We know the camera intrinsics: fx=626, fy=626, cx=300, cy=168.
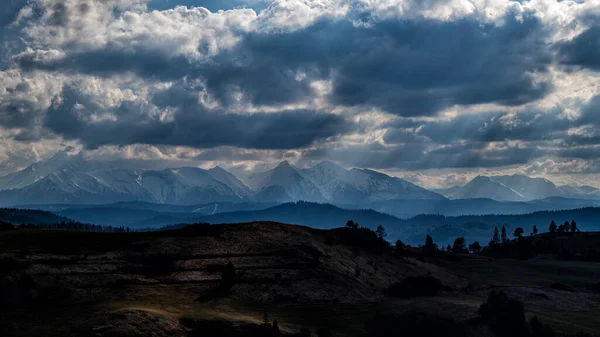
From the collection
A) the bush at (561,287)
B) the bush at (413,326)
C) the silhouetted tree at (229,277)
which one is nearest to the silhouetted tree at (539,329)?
the bush at (413,326)

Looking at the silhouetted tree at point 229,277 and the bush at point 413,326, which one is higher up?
the silhouetted tree at point 229,277

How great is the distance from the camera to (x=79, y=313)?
10069 cm

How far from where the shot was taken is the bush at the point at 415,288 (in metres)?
148

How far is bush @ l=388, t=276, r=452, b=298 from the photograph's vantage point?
5832 inches

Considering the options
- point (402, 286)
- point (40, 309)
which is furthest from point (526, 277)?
point (40, 309)

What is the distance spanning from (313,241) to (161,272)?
46.1m

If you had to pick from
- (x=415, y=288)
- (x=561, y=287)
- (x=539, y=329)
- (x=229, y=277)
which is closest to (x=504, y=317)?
(x=539, y=329)

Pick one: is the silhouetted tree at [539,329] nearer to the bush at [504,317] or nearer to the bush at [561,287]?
the bush at [504,317]

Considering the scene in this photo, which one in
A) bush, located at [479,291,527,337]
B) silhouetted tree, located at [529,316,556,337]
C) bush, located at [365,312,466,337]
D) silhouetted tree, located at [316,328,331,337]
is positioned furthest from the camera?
bush, located at [479,291,527,337]

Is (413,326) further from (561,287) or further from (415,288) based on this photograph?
(561,287)

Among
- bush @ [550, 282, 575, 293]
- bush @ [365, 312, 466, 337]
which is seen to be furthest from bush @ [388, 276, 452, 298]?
bush @ [550, 282, 575, 293]

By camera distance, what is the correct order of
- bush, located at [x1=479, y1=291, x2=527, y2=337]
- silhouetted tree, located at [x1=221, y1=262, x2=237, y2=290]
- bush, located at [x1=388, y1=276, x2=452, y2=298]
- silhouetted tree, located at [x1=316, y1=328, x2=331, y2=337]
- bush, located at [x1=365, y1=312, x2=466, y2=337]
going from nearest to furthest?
silhouetted tree, located at [x1=316, y1=328, x2=331, y2=337], bush, located at [x1=365, y1=312, x2=466, y2=337], bush, located at [x1=479, y1=291, x2=527, y2=337], silhouetted tree, located at [x1=221, y1=262, x2=237, y2=290], bush, located at [x1=388, y1=276, x2=452, y2=298]

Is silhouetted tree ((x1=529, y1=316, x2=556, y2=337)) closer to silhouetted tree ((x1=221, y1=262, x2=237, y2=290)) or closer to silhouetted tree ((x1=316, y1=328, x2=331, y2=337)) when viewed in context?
silhouetted tree ((x1=316, y1=328, x2=331, y2=337))

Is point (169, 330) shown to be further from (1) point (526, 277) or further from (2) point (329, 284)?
(1) point (526, 277)
